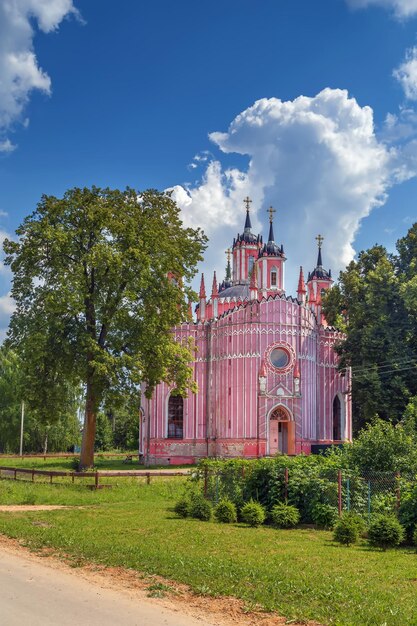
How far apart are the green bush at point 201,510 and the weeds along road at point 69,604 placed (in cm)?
748

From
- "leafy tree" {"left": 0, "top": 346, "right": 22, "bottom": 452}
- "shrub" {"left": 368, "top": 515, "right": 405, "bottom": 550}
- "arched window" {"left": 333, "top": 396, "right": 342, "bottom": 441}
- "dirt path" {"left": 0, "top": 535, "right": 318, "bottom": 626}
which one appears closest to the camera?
"dirt path" {"left": 0, "top": 535, "right": 318, "bottom": 626}

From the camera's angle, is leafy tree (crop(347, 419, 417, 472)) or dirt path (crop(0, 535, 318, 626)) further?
leafy tree (crop(347, 419, 417, 472))

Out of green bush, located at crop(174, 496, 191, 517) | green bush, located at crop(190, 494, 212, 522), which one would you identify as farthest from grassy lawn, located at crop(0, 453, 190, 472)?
green bush, located at crop(190, 494, 212, 522)

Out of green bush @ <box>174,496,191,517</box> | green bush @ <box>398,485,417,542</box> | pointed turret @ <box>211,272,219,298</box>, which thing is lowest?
green bush @ <box>174,496,191,517</box>

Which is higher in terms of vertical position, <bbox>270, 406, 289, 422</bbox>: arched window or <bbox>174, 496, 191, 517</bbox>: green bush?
<bbox>270, 406, 289, 422</bbox>: arched window

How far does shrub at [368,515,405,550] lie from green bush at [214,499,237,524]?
178 inches

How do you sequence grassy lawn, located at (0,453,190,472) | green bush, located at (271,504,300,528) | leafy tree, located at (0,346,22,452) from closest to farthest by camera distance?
green bush, located at (271,504,300,528) < grassy lawn, located at (0,453,190,472) < leafy tree, located at (0,346,22,452)

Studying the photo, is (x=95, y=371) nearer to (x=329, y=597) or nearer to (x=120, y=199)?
(x=120, y=199)

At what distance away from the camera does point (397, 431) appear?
69.4ft

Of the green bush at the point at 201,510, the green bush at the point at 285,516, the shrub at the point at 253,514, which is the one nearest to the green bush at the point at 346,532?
the green bush at the point at 285,516

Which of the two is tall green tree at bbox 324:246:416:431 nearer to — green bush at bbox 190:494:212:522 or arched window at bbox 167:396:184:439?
arched window at bbox 167:396:184:439

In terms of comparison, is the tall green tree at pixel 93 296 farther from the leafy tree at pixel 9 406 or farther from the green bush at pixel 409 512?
the leafy tree at pixel 9 406

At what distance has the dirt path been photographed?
31.3 ft

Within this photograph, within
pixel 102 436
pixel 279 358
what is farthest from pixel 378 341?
pixel 102 436
